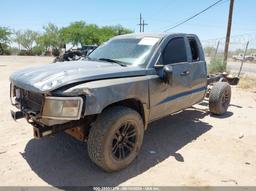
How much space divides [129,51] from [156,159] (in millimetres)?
1834

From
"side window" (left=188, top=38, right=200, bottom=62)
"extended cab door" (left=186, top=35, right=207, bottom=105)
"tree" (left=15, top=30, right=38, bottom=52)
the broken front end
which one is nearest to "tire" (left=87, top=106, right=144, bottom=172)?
the broken front end

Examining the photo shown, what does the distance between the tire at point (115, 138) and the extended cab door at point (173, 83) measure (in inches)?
20.9

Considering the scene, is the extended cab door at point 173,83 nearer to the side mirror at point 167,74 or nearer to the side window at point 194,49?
the side mirror at point 167,74

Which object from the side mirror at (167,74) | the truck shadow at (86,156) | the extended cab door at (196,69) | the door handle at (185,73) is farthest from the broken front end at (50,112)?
the extended cab door at (196,69)

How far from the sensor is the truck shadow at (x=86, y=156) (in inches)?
131

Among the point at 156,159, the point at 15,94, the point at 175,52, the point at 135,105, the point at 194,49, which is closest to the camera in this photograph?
the point at 15,94

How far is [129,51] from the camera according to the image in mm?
4188

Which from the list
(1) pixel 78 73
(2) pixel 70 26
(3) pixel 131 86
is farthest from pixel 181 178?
(2) pixel 70 26

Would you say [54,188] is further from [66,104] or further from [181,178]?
[181,178]

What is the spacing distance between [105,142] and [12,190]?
1.28 metres

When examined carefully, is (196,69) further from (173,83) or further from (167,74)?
(167,74)

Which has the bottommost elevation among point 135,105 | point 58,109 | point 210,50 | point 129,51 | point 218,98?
point 218,98

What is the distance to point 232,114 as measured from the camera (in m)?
6.57

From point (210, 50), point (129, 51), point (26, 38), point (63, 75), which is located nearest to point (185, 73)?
point (129, 51)
